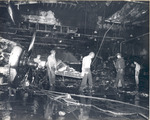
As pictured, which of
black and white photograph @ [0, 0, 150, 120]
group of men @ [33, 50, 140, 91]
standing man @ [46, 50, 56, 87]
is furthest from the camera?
standing man @ [46, 50, 56, 87]

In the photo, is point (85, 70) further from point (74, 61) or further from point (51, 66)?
point (74, 61)

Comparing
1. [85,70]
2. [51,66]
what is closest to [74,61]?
[51,66]

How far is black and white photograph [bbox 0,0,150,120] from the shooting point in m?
4.28

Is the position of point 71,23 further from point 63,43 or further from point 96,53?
point 96,53

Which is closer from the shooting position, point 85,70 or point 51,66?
point 85,70

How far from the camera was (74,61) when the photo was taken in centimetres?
1309

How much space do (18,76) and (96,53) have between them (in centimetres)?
882

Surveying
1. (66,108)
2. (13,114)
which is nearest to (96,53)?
(66,108)

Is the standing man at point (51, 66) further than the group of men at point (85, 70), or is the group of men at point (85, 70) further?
the standing man at point (51, 66)

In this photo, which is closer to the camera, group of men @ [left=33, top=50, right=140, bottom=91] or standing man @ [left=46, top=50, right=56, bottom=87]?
group of men @ [left=33, top=50, right=140, bottom=91]

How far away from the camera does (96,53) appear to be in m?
13.7

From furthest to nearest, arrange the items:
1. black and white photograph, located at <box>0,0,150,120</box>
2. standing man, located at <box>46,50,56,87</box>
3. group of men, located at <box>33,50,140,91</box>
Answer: standing man, located at <box>46,50,56,87</box>
group of men, located at <box>33,50,140,91</box>
black and white photograph, located at <box>0,0,150,120</box>

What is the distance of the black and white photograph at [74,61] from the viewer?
4.28m

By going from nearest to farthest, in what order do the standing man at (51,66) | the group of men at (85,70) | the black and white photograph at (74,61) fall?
the black and white photograph at (74,61)
the group of men at (85,70)
the standing man at (51,66)
